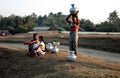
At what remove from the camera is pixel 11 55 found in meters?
17.3

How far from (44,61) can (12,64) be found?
70.7 inches

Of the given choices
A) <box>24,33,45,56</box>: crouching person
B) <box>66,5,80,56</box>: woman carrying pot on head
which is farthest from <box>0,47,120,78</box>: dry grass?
<box>66,5,80,56</box>: woman carrying pot on head

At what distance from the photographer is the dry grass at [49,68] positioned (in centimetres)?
1220

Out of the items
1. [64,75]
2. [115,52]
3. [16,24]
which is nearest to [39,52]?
[64,75]

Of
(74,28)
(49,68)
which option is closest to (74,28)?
(74,28)

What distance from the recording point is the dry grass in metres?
12.2

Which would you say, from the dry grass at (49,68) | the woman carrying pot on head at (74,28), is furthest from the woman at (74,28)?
the dry grass at (49,68)

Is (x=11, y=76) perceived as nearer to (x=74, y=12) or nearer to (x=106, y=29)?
(x=74, y=12)

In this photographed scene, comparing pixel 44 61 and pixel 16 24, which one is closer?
pixel 44 61

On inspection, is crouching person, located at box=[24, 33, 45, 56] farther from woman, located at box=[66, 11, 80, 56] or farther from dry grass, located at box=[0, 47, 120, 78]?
woman, located at box=[66, 11, 80, 56]

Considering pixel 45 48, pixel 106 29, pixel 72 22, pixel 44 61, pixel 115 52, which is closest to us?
pixel 44 61

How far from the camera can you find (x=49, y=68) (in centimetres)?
1361

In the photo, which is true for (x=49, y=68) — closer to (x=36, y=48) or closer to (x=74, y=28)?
(x=36, y=48)

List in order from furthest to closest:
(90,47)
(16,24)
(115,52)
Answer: (16,24), (90,47), (115,52)
